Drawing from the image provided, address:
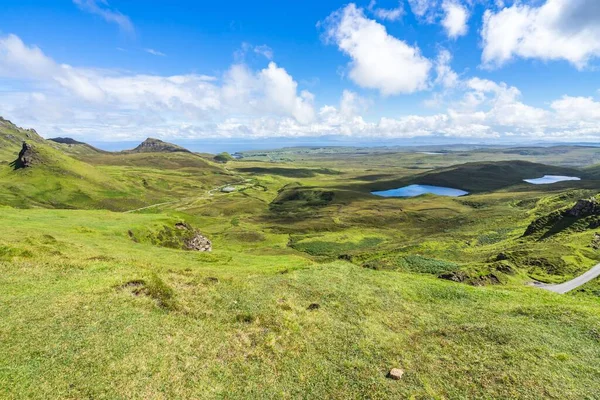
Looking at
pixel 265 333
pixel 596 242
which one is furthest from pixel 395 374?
pixel 596 242

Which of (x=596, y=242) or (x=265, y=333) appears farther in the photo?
(x=596, y=242)

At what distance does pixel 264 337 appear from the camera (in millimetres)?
25641

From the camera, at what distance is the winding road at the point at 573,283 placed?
64.8m

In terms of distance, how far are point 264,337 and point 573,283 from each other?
250ft

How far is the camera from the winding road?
213 feet

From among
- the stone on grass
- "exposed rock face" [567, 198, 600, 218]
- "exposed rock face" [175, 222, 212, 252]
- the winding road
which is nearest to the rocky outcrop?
"exposed rock face" [567, 198, 600, 218]

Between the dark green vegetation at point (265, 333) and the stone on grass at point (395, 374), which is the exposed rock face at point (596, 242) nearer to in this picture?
the dark green vegetation at point (265, 333)

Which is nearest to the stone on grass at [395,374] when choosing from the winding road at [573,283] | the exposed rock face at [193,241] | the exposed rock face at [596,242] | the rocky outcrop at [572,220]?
the winding road at [573,283]

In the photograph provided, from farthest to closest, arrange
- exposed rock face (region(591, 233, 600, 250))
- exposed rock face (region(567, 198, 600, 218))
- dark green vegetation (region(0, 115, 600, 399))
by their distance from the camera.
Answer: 1. exposed rock face (region(567, 198, 600, 218))
2. exposed rock face (region(591, 233, 600, 250))
3. dark green vegetation (region(0, 115, 600, 399))

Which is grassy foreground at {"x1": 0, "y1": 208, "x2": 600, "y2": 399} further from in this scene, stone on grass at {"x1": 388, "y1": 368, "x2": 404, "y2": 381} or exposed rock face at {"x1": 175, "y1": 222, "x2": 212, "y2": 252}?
exposed rock face at {"x1": 175, "y1": 222, "x2": 212, "y2": 252}

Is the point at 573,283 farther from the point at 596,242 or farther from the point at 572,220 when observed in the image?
the point at 572,220

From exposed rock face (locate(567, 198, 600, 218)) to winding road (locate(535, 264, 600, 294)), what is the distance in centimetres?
4948

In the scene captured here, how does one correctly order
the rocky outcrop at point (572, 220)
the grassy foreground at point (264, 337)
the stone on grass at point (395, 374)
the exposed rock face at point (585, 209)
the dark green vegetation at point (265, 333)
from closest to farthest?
the grassy foreground at point (264, 337) → the dark green vegetation at point (265, 333) → the stone on grass at point (395, 374) → the rocky outcrop at point (572, 220) → the exposed rock face at point (585, 209)

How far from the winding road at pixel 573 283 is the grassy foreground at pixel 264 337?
35.6 metres
